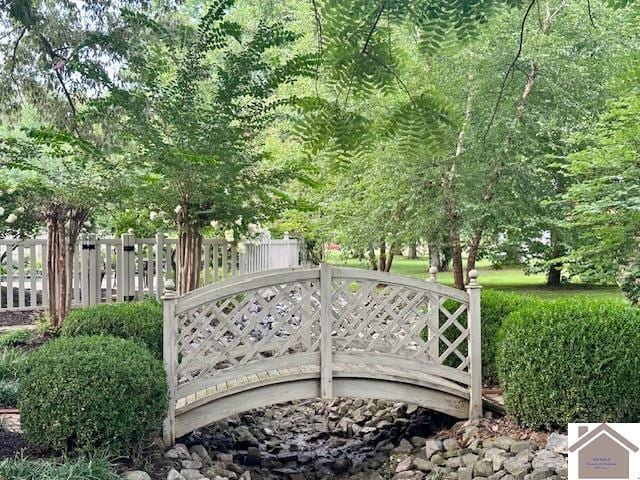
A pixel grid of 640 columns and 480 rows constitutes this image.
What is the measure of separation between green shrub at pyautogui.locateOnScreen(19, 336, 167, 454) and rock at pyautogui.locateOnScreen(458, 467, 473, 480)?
2083 millimetres

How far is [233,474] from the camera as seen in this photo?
4082mm

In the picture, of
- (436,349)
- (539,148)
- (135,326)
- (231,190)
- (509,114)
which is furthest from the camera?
(539,148)

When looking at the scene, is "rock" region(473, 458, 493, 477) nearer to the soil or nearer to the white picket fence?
the white picket fence

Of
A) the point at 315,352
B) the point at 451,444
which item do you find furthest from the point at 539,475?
the point at 315,352

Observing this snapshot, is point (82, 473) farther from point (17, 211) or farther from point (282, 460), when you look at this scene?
point (17, 211)

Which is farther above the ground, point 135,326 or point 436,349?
point 135,326

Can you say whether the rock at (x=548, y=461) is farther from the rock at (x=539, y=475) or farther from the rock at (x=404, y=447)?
the rock at (x=404, y=447)

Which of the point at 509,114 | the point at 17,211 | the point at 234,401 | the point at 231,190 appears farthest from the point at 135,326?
the point at 509,114

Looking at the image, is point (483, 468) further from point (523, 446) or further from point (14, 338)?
point (14, 338)

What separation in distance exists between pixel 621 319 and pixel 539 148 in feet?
19.2

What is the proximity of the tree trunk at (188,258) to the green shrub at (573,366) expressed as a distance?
405 cm

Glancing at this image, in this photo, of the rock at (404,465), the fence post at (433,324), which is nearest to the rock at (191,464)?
the rock at (404,465)

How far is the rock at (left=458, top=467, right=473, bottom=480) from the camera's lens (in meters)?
3.81

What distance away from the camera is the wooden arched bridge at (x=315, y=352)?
13.3 ft
